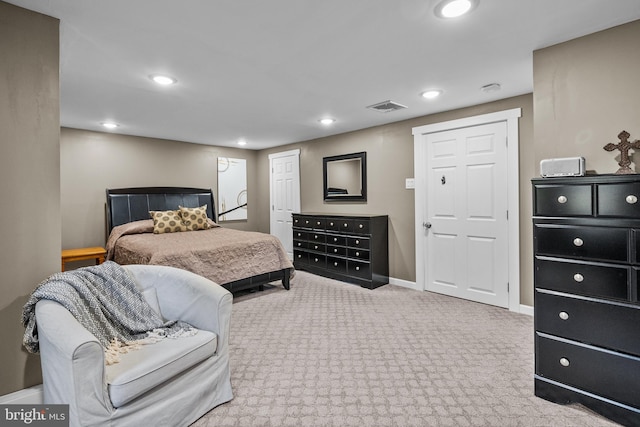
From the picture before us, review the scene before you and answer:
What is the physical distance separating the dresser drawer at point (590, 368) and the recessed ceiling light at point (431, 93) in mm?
2326

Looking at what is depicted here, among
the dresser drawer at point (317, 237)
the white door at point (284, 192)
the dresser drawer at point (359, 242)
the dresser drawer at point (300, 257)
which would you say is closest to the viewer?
the dresser drawer at point (359, 242)

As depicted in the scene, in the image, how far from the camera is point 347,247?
4.68m

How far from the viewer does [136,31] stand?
2004mm

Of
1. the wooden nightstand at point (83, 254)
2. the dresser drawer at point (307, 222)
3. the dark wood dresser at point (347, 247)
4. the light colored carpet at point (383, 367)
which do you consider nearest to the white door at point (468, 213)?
the light colored carpet at point (383, 367)

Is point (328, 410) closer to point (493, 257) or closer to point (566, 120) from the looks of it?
point (566, 120)

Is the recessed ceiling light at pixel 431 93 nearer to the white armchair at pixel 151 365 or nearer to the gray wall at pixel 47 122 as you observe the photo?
the gray wall at pixel 47 122

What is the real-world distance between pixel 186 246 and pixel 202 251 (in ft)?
0.83

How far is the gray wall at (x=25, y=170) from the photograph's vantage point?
176cm

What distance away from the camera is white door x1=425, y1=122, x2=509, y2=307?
3.56 metres

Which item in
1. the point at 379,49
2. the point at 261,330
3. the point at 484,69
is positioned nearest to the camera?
the point at 379,49

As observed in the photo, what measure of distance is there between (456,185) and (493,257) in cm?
93

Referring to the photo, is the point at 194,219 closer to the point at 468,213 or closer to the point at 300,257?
the point at 300,257

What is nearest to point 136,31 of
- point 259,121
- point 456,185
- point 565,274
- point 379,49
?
point 379,49

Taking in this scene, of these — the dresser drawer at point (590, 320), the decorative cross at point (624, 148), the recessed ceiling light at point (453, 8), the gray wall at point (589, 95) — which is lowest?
the dresser drawer at point (590, 320)
